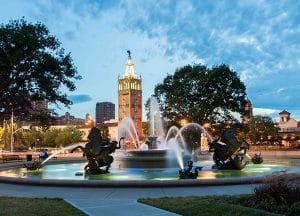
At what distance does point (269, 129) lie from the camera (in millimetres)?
102312

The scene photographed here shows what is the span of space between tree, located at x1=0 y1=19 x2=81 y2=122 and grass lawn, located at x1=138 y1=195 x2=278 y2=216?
20.3 meters

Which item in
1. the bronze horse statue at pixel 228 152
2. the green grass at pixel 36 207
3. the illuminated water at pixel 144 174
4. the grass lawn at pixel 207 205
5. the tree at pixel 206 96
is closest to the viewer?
the grass lawn at pixel 207 205

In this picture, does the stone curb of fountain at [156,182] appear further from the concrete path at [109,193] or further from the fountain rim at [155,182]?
the concrete path at [109,193]

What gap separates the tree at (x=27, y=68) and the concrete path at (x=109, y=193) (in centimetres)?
1368

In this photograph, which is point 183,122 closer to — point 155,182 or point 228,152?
point 228,152

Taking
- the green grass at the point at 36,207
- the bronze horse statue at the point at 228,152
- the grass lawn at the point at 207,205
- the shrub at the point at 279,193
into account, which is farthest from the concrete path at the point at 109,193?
the bronze horse statue at the point at 228,152

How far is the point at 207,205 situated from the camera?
35.9ft

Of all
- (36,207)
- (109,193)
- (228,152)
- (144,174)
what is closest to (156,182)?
(109,193)

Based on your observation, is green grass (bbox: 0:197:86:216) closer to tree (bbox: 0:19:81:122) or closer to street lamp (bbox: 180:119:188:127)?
tree (bbox: 0:19:81:122)

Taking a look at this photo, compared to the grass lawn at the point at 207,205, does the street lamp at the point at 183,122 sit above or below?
above

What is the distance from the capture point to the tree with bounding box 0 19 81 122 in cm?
2973

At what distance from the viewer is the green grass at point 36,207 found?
410 inches

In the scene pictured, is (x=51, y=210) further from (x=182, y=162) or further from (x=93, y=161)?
(x=182, y=162)

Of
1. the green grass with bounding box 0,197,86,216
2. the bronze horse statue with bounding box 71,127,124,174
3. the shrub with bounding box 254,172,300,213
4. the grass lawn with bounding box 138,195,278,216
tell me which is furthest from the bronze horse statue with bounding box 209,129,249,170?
the green grass with bounding box 0,197,86,216
